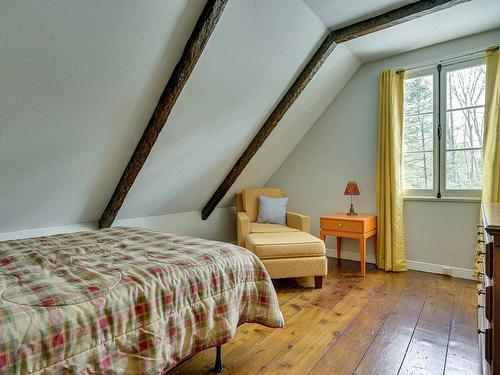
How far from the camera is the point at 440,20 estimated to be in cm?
250

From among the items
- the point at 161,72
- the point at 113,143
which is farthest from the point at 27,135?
the point at 161,72

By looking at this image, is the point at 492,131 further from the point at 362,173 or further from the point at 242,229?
the point at 242,229

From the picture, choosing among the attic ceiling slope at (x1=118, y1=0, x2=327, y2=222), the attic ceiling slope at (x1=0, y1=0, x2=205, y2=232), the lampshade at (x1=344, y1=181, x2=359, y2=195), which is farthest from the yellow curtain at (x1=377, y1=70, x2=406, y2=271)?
the attic ceiling slope at (x1=0, y1=0, x2=205, y2=232)

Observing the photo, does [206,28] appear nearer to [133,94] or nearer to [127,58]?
[127,58]

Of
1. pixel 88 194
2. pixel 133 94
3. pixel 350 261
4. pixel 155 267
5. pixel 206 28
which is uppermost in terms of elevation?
pixel 206 28

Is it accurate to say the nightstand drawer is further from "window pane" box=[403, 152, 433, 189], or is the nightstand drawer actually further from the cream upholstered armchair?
"window pane" box=[403, 152, 433, 189]

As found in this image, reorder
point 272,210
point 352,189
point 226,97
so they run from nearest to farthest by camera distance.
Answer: point 226,97 < point 352,189 < point 272,210

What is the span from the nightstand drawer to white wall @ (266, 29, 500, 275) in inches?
20.4

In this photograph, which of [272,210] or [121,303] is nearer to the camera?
[121,303]

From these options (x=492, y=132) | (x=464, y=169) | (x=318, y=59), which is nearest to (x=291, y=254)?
(x=318, y=59)

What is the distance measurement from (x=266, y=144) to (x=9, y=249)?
254 centimetres

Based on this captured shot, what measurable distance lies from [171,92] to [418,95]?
254cm

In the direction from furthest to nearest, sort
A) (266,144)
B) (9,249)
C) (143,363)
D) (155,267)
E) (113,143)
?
(266,144)
(113,143)
(9,249)
(155,267)
(143,363)

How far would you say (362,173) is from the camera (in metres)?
3.45
